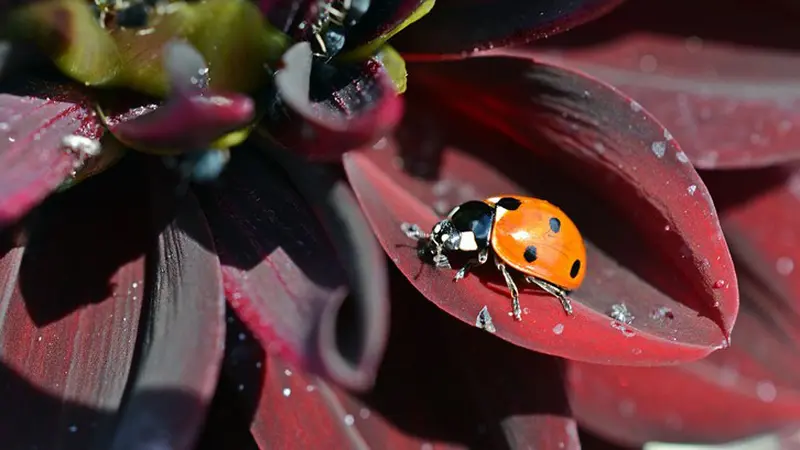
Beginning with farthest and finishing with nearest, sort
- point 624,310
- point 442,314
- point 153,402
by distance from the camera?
point 442,314, point 624,310, point 153,402

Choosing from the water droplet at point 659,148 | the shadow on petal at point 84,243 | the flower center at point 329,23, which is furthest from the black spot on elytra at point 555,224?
the shadow on petal at point 84,243

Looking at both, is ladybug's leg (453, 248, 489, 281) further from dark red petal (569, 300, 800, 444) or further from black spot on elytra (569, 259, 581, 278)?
dark red petal (569, 300, 800, 444)

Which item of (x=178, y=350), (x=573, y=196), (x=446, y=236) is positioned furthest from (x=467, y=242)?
(x=178, y=350)

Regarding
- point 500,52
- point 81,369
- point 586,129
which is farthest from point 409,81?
point 81,369

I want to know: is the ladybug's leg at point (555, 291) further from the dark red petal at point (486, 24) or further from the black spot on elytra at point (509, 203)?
the dark red petal at point (486, 24)

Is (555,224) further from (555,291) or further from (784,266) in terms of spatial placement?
(784,266)

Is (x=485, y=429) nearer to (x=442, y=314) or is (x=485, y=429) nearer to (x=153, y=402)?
(x=442, y=314)
